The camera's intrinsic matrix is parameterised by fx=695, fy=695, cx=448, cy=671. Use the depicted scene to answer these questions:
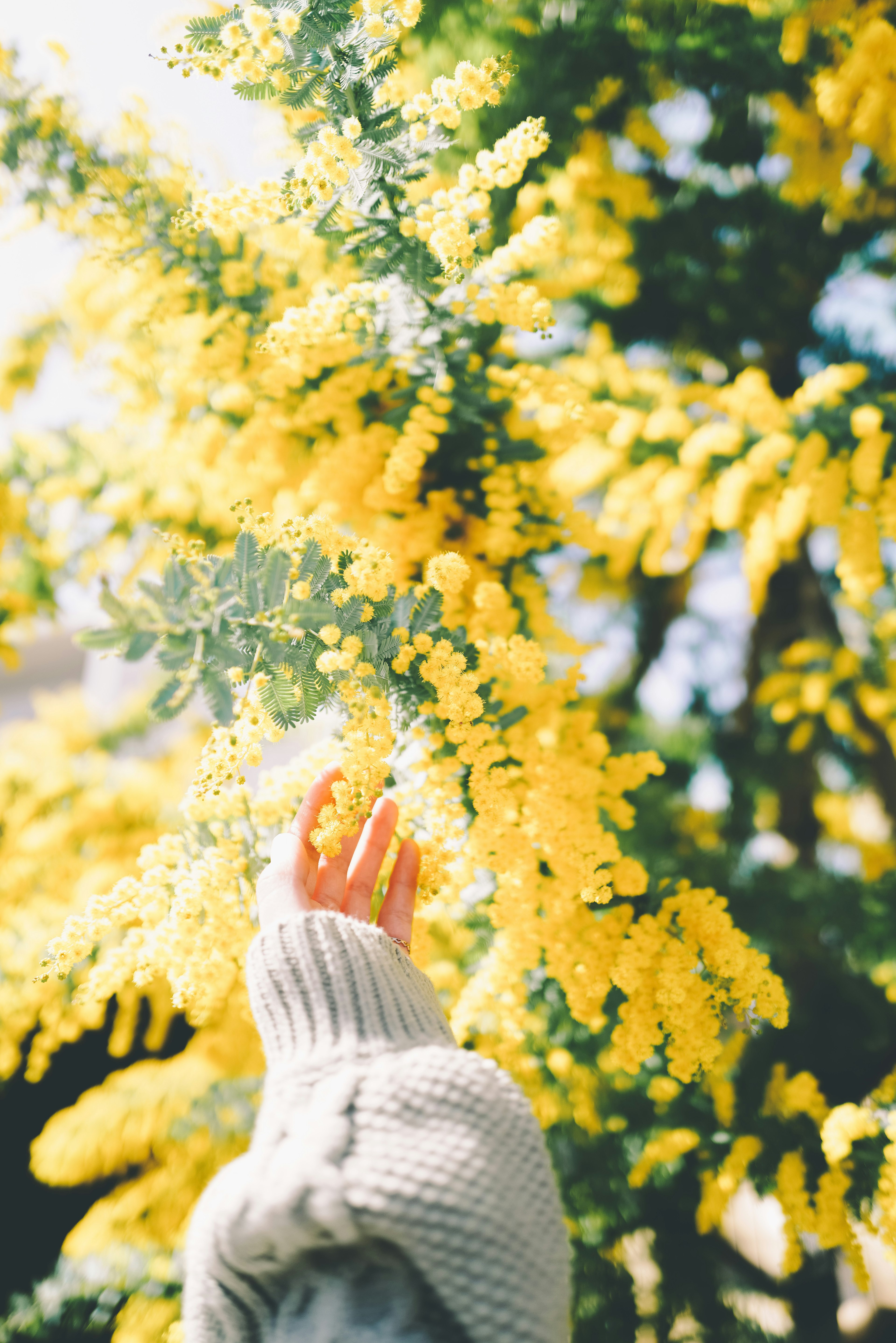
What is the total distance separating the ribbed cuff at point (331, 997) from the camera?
88 cm

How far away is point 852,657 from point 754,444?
49.1 inches

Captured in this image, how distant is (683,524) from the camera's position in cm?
181

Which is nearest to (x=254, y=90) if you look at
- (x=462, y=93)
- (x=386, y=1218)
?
(x=462, y=93)

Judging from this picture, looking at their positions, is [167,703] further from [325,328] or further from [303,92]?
[303,92]

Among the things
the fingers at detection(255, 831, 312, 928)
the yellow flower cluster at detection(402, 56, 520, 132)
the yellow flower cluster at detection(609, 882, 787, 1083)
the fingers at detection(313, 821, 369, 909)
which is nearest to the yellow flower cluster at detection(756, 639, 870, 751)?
the yellow flower cluster at detection(609, 882, 787, 1083)

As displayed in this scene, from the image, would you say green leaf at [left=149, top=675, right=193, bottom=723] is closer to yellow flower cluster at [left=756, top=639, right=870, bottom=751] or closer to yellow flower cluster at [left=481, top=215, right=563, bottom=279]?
yellow flower cluster at [left=481, top=215, right=563, bottom=279]

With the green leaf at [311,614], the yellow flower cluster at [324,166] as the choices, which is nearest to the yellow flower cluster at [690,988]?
the green leaf at [311,614]

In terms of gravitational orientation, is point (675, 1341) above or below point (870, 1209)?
below

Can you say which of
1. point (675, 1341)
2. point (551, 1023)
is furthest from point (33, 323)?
point (675, 1341)

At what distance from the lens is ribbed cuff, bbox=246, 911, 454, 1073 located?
2.88ft

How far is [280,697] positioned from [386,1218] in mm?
618

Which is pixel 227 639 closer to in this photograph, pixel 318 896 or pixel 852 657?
pixel 318 896

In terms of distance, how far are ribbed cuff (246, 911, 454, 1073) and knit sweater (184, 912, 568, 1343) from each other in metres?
0.03

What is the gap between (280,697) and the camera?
3.28ft
